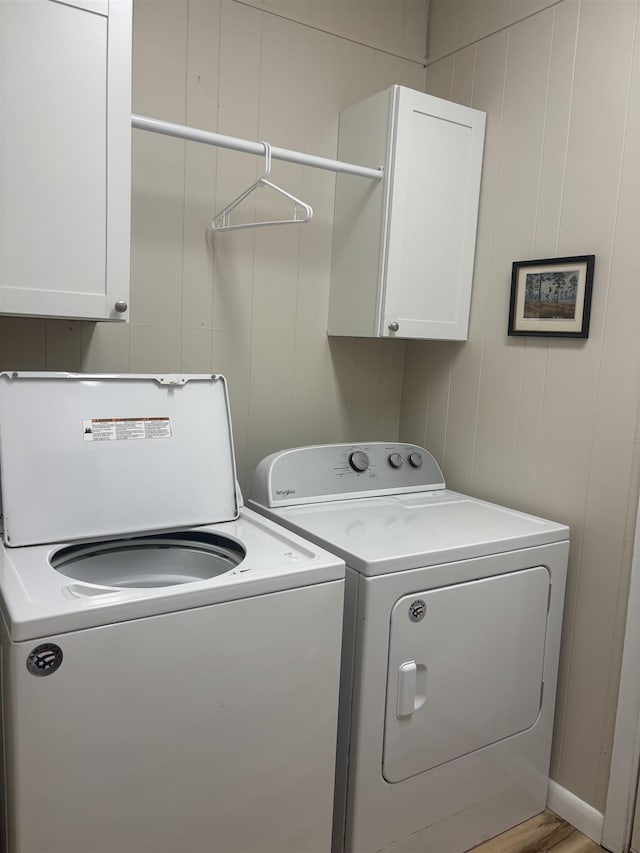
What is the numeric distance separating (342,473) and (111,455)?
0.79 m

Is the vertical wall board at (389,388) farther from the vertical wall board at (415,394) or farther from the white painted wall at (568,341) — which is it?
the white painted wall at (568,341)

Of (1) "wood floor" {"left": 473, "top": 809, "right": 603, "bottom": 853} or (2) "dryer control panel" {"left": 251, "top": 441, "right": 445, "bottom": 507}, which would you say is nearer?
(1) "wood floor" {"left": 473, "top": 809, "right": 603, "bottom": 853}

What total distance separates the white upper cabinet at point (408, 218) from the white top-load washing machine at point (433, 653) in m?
0.53

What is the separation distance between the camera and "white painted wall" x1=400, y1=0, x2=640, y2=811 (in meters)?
1.89

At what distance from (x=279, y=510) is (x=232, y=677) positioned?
676 mm

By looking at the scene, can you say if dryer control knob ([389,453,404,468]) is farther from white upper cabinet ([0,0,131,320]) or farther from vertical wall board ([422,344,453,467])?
white upper cabinet ([0,0,131,320])

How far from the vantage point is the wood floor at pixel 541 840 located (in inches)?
76.7

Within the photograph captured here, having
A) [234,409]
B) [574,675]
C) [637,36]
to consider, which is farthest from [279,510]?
[637,36]

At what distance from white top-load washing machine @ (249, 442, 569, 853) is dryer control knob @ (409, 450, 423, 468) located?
20cm

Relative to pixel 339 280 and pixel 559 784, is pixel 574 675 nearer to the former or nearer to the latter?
pixel 559 784

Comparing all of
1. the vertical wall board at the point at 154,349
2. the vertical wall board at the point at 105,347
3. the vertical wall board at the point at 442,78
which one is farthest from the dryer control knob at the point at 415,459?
the vertical wall board at the point at 442,78

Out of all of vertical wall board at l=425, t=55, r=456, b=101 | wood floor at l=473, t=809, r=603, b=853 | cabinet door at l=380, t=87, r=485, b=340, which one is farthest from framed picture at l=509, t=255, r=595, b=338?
wood floor at l=473, t=809, r=603, b=853

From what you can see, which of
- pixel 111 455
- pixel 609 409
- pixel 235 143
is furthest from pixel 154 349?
pixel 609 409

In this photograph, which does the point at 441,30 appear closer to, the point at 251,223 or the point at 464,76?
the point at 464,76
